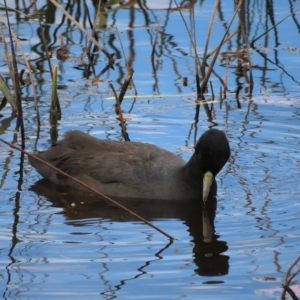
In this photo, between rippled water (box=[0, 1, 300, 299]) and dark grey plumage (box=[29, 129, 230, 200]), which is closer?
rippled water (box=[0, 1, 300, 299])

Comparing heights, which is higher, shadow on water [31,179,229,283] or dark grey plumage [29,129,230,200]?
dark grey plumage [29,129,230,200]

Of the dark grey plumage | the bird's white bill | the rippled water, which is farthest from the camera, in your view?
the dark grey plumage

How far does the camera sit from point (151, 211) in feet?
22.5

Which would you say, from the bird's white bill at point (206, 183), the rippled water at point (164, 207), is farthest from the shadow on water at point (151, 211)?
the bird's white bill at point (206, 183)

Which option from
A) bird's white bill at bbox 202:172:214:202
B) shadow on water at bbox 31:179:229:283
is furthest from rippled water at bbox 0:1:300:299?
bird's white bill at bbox 202:172:214:202

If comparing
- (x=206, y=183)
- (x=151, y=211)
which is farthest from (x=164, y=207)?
(x=206, y=183)

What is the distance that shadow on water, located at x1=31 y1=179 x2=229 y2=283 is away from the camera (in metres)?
6.09

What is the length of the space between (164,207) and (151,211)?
0.58 feet

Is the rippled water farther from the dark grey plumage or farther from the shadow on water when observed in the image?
the dark grey plumage

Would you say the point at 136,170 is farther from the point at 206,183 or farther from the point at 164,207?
the point at 206,183

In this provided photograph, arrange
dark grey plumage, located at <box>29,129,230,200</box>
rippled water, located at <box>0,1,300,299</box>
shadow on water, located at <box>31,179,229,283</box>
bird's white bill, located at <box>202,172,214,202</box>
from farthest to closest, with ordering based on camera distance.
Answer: dark grey plumage, located at <box>29,129,230,200</box>, bird's white bill, located at <box>202,172,214,202</box>, shadow on water, located at <box>31,179,229,283</box>, rippled water, located at <box>0,1,300,299</box>

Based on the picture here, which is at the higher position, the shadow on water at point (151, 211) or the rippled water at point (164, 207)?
the rippled water at point (164, 207)

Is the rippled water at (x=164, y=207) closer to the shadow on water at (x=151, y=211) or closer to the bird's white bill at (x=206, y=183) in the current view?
the shadow on water at (x=151, y=211)

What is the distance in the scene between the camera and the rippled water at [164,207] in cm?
539
